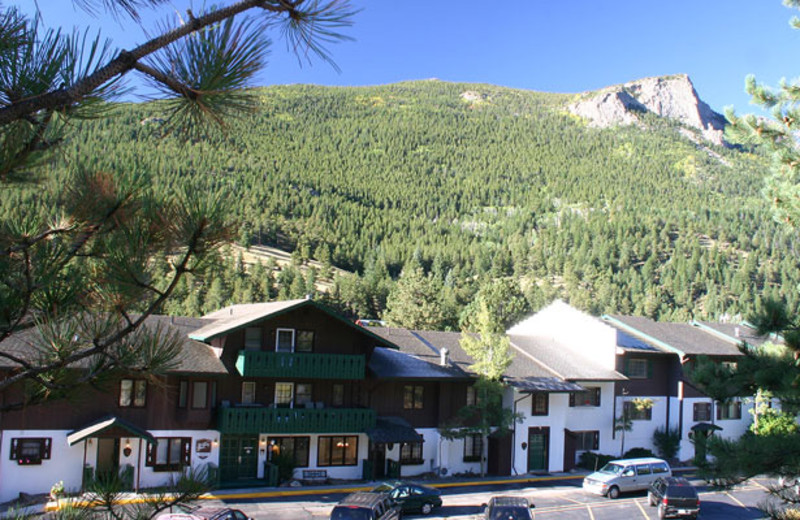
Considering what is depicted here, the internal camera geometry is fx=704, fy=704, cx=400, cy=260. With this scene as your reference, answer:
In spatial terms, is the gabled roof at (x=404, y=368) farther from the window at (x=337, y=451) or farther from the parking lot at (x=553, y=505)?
the parking lot at (x=553, y=505)

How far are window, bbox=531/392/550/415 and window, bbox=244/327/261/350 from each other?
53.1 feet

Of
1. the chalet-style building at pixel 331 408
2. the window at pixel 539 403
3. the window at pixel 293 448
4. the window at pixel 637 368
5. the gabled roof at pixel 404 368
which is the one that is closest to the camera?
the chalet-style building at pixel 331 408

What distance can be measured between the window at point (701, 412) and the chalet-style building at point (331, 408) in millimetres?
82

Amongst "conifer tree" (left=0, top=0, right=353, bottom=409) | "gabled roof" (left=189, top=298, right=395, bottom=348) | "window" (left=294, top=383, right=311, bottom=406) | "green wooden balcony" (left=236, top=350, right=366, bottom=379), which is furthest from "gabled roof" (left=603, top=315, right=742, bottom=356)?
"conifer tree" (left=0, top=0, right=353, bottom=409)

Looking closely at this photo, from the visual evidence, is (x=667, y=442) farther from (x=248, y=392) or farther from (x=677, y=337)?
(x=248, y=392)

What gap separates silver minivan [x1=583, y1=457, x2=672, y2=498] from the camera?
3481 cm

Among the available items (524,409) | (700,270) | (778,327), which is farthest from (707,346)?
(700,270)

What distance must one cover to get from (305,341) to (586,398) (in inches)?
733

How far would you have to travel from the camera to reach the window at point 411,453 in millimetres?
37844

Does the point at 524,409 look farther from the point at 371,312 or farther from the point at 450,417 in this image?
the point at 371,312

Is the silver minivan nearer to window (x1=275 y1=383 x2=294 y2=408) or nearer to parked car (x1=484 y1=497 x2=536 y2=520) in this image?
parked car (x1=484 y1=497 x2=536 y2=520)

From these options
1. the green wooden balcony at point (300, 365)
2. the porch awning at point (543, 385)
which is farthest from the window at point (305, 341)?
the porch awning at point (543, 385)

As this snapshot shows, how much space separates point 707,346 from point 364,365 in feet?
88.4

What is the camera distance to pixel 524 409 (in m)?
40.5
